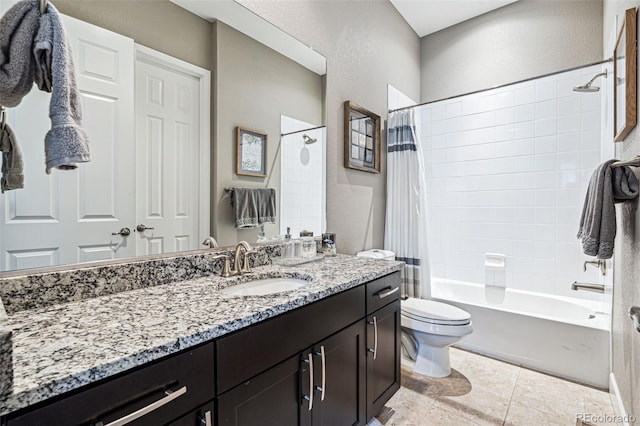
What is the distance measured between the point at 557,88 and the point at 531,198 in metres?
0.93

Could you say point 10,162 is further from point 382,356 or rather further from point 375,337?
point 382,356

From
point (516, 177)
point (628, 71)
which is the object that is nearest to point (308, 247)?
point (628, 71)

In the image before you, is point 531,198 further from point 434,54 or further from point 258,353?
point 258,353

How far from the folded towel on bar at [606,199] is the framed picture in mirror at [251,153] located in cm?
153

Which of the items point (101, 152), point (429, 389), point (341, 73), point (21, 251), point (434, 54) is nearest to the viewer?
point (21, 251)

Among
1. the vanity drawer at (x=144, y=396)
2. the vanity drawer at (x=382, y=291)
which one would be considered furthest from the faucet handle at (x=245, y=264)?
the vanity drawer at (x=144, y=396)

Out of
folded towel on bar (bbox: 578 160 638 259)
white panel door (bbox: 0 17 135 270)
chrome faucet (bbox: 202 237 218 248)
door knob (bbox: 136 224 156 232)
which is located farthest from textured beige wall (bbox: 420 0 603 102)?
door knob (bbox: 136 224 156 232)

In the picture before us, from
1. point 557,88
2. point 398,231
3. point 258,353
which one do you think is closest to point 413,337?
point 398,231

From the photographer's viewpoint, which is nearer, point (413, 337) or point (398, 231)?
point (413, 337)

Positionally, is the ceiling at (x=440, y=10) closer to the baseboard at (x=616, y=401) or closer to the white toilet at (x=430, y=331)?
the white toilet at (x=430, y=331)

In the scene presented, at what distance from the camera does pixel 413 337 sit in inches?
92.4

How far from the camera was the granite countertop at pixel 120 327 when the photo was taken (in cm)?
58

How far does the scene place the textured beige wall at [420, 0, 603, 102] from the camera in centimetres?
251

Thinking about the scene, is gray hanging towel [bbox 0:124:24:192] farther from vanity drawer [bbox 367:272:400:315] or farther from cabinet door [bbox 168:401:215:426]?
vanity drawer [bbox 367:272:400:315]
